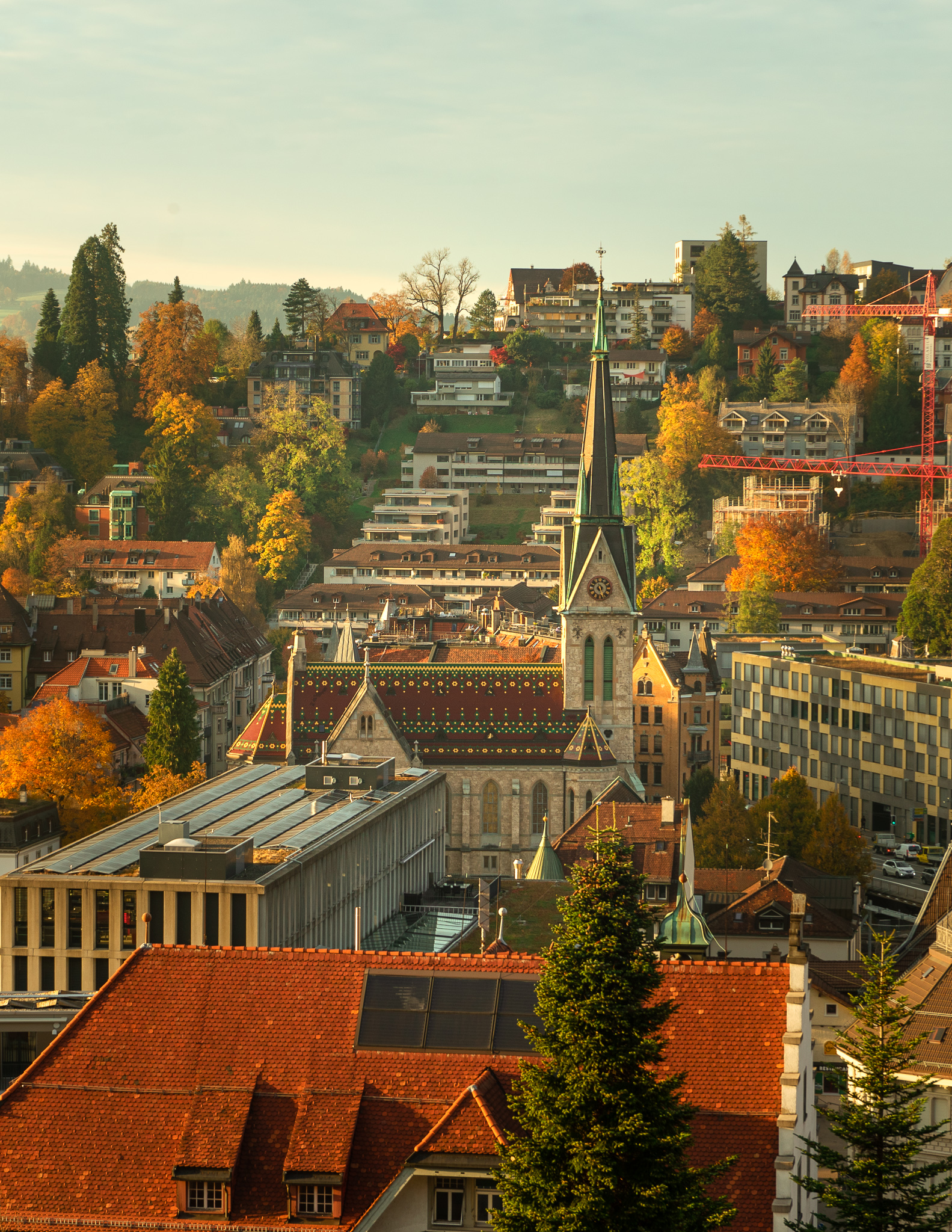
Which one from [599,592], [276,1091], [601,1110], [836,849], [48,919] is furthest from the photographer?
[599,592]

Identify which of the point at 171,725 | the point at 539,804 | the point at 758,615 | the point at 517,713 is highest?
the point at 758,615

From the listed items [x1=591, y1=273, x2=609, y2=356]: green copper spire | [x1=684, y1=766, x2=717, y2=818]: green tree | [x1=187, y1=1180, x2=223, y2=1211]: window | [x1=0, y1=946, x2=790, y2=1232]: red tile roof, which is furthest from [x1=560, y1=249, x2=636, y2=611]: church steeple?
[x1=187, y1=1180, x2=223, y2=1211]: window

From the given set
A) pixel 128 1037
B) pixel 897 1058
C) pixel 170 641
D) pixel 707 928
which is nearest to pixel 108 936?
pixel 707 928

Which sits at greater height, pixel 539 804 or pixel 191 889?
pixel 191 889

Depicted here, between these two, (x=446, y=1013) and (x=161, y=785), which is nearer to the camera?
(x=446, y=1013)

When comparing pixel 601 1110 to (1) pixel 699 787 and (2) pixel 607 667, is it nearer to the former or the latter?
(2) pixel 607 667

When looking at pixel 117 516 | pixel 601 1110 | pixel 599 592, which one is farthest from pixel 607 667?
pixel 117 516

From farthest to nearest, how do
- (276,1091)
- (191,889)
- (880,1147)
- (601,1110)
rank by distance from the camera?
(191,889)
(880,1147)
(276,1091)
(601,1110)

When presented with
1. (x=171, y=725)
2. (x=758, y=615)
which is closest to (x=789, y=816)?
(x=171, y=725)
